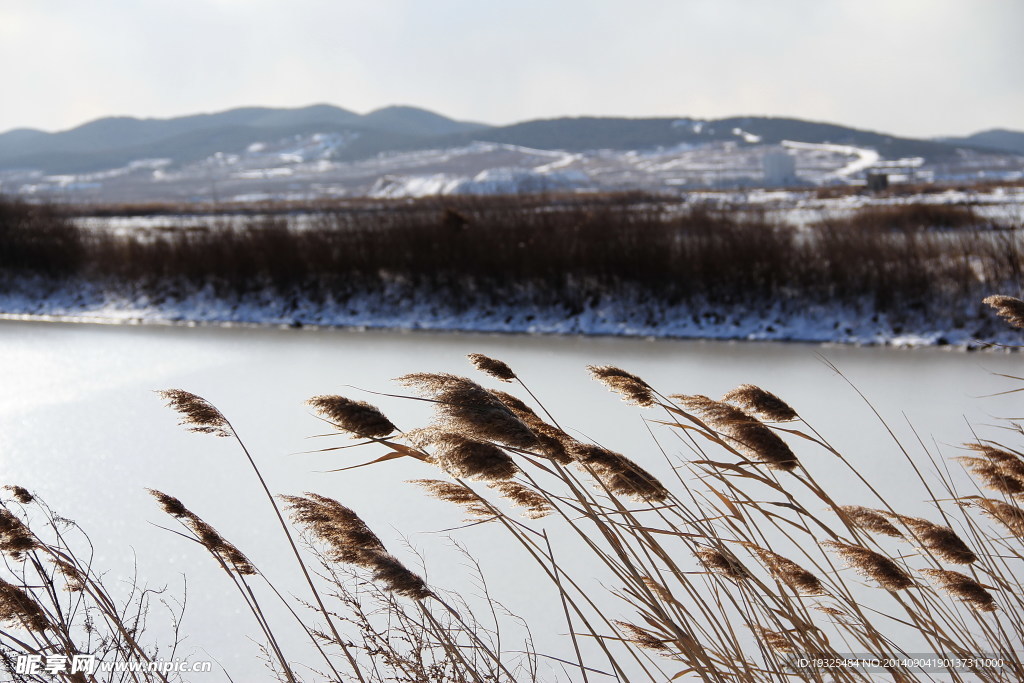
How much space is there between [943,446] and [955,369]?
3.50 m

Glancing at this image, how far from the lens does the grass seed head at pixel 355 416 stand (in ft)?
5.03

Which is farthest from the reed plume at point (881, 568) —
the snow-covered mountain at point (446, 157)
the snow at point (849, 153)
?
the snow at point (849, 153)

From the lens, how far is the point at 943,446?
19.6 feet

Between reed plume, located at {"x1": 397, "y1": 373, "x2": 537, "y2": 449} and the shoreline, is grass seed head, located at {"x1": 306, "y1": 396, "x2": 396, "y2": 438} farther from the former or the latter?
the shoreline

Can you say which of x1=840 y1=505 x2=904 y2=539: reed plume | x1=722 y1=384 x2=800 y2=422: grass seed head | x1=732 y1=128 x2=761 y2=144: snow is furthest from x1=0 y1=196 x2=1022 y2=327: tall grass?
x1=732 y1=128 x2=761 y2=144: snow

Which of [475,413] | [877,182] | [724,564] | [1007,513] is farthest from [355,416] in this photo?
[877,182]

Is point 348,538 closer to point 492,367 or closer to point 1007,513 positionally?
point 492,367

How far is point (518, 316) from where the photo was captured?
44.0ft

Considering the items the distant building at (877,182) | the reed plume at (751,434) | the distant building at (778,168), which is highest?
the distant building at (778,168)

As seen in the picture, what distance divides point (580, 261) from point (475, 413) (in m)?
12.1

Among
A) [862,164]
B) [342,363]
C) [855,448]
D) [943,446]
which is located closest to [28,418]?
[342,363]

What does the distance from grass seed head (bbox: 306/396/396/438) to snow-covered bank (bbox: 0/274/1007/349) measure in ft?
30.7

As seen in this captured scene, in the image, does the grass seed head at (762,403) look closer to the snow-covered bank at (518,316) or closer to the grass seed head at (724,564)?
the grass seed head at (724,564)

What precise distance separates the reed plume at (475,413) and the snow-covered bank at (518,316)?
9.25m
